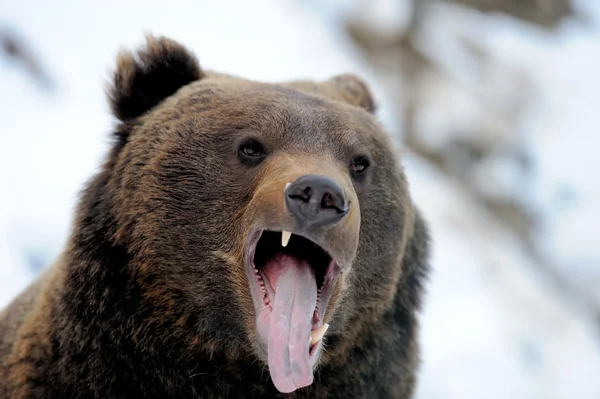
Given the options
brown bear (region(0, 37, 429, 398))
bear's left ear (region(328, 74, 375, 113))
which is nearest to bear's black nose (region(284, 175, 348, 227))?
brown bear (region(0, 37, 429, 398))

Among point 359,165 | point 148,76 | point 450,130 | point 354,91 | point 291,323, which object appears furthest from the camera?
point 450,130

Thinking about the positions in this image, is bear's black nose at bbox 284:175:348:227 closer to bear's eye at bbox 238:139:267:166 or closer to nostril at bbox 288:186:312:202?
nostril at bbox 288:186:312:202

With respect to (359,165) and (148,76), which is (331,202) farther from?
(148,76)

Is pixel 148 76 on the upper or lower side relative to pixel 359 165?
upper

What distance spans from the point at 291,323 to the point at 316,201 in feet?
1.65

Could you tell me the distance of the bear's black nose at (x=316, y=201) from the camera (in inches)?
117

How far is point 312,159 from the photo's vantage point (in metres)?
3.42

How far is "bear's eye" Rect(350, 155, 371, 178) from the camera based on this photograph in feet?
12.1

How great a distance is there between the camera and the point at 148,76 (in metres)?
3.95

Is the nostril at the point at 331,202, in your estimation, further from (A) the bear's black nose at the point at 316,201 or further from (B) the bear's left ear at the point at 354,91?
(B) the bear's left ear at the point at 354,91

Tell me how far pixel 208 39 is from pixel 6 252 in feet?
18.0

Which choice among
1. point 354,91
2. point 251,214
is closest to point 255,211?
point 251,214

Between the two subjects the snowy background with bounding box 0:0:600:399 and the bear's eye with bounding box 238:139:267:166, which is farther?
the snowy background with bounding box 0:0:600:399

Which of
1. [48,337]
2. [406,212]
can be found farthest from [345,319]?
[48,337]
